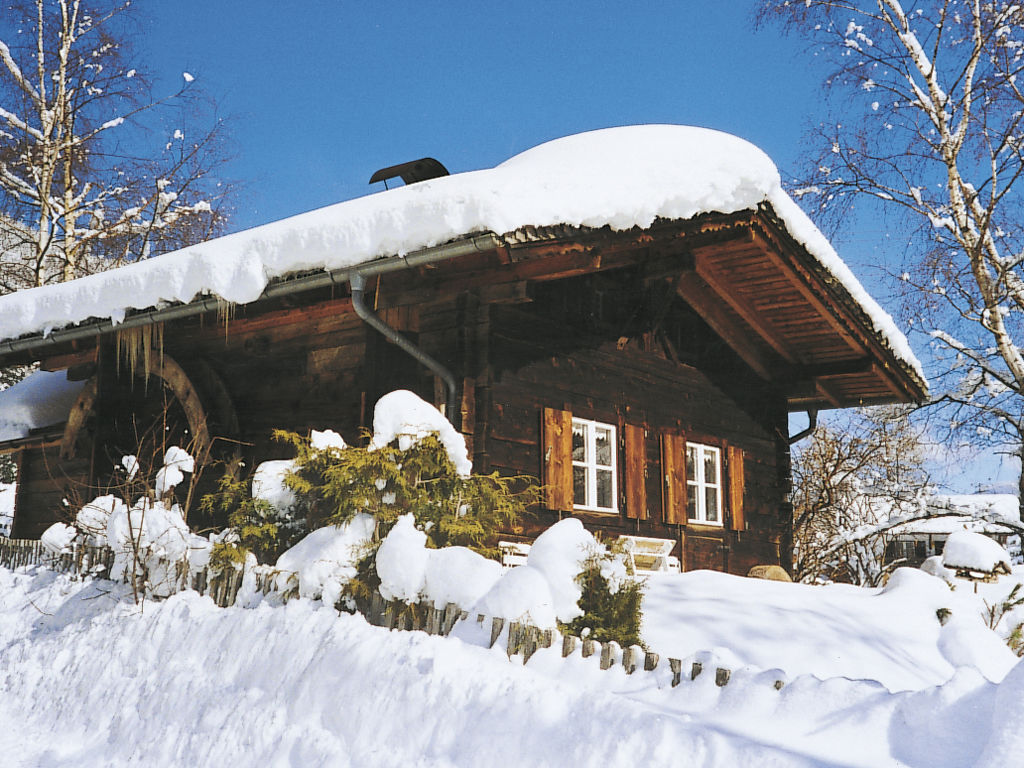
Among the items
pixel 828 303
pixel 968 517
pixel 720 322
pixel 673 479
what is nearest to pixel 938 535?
pixel 968 517

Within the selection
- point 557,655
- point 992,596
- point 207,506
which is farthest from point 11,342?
point 992,596

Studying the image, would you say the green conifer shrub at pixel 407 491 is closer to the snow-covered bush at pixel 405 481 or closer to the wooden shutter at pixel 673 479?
Answer: the snow-covered bush at pixel 405 481

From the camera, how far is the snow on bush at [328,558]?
5.56m

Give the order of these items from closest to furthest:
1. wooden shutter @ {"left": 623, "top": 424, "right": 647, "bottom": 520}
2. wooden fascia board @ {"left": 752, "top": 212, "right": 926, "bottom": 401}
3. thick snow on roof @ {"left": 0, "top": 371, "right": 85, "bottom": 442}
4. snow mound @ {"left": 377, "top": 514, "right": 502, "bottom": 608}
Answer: snow mound @ {"left": 377, "top": 514, "right": 502, "bottom": 608}, wooden fascia board @ {"left": 752, "top": 212, "right": 926, "bottom": 401}, wooden shutter @ {"left": 623, "top": 424, "right": 647, "bottom": 520}, thick snow on roof @ {"left": 0, "top": 371, "right": 85, "bottom": 442}

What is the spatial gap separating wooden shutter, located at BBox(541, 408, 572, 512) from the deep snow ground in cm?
352

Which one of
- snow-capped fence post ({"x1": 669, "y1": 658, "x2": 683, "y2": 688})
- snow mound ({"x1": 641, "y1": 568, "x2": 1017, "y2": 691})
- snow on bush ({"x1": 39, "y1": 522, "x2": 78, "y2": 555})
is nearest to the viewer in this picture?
snow-capped fence post ({"x1": 669, "y1": 658, "x2": 683, "y2": 688})

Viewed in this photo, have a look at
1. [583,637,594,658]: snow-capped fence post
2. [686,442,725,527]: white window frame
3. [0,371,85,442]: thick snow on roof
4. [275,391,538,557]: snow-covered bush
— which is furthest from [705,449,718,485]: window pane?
[0,371,85,442]: thick snow on roof

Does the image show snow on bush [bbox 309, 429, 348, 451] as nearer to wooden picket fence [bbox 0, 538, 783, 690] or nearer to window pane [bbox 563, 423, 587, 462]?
wooden picket fence [bbox 0, 538, 783, 690]

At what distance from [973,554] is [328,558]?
810 centimetres

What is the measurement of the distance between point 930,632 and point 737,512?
3979 mm

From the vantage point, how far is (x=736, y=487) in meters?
11.8

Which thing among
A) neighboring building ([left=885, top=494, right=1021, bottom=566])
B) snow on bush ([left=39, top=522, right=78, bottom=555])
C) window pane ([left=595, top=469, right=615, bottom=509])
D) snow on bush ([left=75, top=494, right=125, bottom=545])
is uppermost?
window pane ([left=595, top=469, right=615, bottom=509])

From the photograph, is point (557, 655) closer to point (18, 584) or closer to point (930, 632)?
point (930, 632)

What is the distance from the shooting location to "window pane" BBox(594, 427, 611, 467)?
32.2 ft
